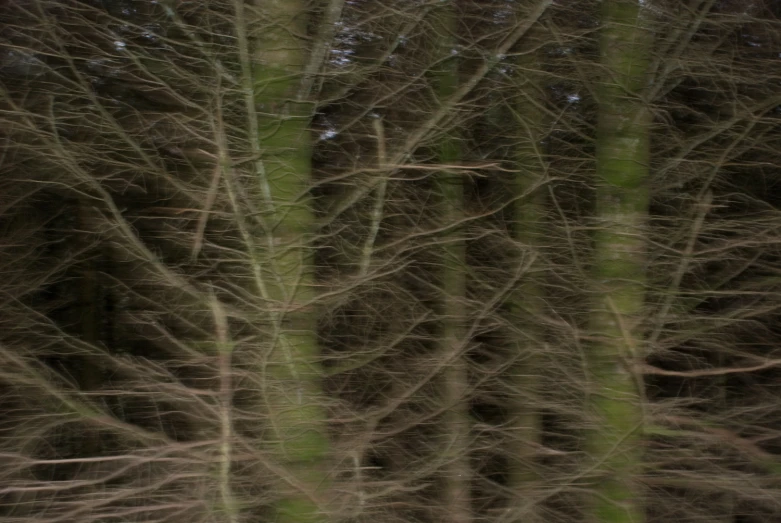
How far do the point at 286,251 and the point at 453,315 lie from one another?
145 centimetres

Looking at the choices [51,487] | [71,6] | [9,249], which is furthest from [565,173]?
[9,249]

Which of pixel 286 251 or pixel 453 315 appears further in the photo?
pixel 453 315

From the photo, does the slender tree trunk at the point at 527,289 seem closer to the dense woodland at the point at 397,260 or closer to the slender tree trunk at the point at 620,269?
the dense woodland at the point at 397,260

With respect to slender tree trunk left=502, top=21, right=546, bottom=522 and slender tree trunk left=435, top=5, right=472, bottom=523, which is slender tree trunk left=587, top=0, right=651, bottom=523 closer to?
slender tree trunk left=502, top=21, right=546, bottom=522

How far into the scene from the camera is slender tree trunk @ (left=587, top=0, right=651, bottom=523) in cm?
422

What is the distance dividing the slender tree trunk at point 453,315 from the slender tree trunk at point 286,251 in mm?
1009

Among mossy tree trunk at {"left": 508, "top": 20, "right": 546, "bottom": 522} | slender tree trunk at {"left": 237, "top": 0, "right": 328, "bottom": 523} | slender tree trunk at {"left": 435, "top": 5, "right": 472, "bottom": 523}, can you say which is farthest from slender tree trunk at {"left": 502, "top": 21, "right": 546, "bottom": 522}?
slender tree trunk at {"left": 237, "top": 0, "right": 328, "bottom": 523}

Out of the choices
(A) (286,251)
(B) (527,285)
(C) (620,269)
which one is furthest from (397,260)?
(C) (620,269)

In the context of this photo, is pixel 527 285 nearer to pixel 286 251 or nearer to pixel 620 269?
pixel 620 269

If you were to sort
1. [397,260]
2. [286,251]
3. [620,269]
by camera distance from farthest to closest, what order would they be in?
1. [620,269]
2. [397,260]
3. [286,251]

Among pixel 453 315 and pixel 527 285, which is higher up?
pixel 527 285

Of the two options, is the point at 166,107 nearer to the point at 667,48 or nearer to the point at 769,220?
the point at 667,48

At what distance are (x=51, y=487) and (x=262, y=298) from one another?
1.62 meters

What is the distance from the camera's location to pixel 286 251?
3863 mm
